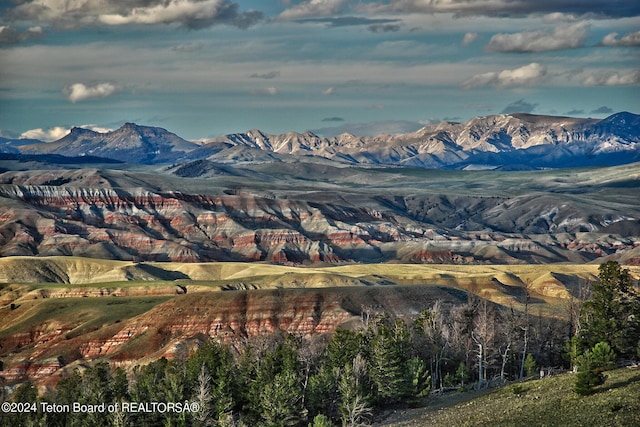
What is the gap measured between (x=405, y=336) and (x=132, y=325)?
80792 mm

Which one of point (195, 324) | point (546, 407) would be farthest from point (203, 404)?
point (195, 324)

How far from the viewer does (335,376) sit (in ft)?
314

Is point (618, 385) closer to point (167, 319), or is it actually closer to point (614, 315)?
point (614, 315)

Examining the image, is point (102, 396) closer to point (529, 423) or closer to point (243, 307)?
point (529, 423)

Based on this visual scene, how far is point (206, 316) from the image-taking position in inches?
6988

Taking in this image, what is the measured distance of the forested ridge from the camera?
3391 inches

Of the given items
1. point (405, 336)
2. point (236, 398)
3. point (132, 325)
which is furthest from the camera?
point (132, 325)

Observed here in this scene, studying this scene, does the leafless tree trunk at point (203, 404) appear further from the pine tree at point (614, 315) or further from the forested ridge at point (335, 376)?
the pine tree at point (614, 315)

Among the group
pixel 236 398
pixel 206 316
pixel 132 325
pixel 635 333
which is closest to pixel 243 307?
pixel 206 316

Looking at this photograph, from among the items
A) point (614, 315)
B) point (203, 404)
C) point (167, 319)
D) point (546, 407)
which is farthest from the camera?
point (167, 319)

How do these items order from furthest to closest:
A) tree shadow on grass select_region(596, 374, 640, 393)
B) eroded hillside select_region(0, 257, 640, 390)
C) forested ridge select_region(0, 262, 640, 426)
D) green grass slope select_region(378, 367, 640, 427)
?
eroded hillside select_region(0, 257, 640, 390)
forested ridge select_region(0, 262, 640, 426)
tree shadow on grass select_region(596, 374, 640, 393)
green grass slope select_region(378, 367, 640, 427)

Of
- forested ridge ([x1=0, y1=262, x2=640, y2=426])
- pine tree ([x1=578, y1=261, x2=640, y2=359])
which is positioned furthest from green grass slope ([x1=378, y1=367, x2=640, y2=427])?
pine tree ([x1=578, y1=261, x2=640, y2=359])

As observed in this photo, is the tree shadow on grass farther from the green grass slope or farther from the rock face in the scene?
the rock face

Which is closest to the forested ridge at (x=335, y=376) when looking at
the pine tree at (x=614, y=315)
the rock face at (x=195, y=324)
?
the pine tree at (x=614, y=315)
